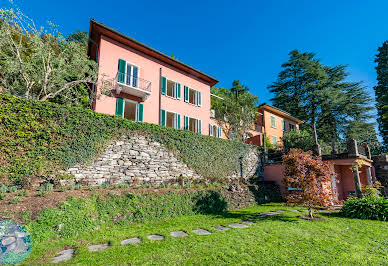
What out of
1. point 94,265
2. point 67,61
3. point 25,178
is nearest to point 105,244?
point 94,265

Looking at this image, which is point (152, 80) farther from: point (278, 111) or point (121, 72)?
point (278, 111)

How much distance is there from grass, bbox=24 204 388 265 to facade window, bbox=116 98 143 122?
738cm

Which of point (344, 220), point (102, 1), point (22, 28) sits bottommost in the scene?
point (344, 220)

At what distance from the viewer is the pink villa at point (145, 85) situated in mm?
11516

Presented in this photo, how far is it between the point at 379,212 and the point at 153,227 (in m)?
8.28

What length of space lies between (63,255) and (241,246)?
3.82 meters

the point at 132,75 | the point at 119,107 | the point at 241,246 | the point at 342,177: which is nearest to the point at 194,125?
the point at 132,75

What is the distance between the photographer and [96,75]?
35.9 ft

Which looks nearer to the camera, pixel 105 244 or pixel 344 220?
pixel 105 244

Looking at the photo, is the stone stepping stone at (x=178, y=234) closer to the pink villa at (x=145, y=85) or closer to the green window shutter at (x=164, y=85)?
the pink villa at (x=145, y=85)

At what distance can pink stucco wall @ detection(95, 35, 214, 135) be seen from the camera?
11.5 metres

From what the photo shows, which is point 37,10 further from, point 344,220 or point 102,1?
point 344,220

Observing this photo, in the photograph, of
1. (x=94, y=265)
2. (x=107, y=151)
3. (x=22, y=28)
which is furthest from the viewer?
(x=22, y=28)

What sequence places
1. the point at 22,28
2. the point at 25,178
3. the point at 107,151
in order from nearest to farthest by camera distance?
the point at 25,178, the point at 107,151, the point at 22,28
